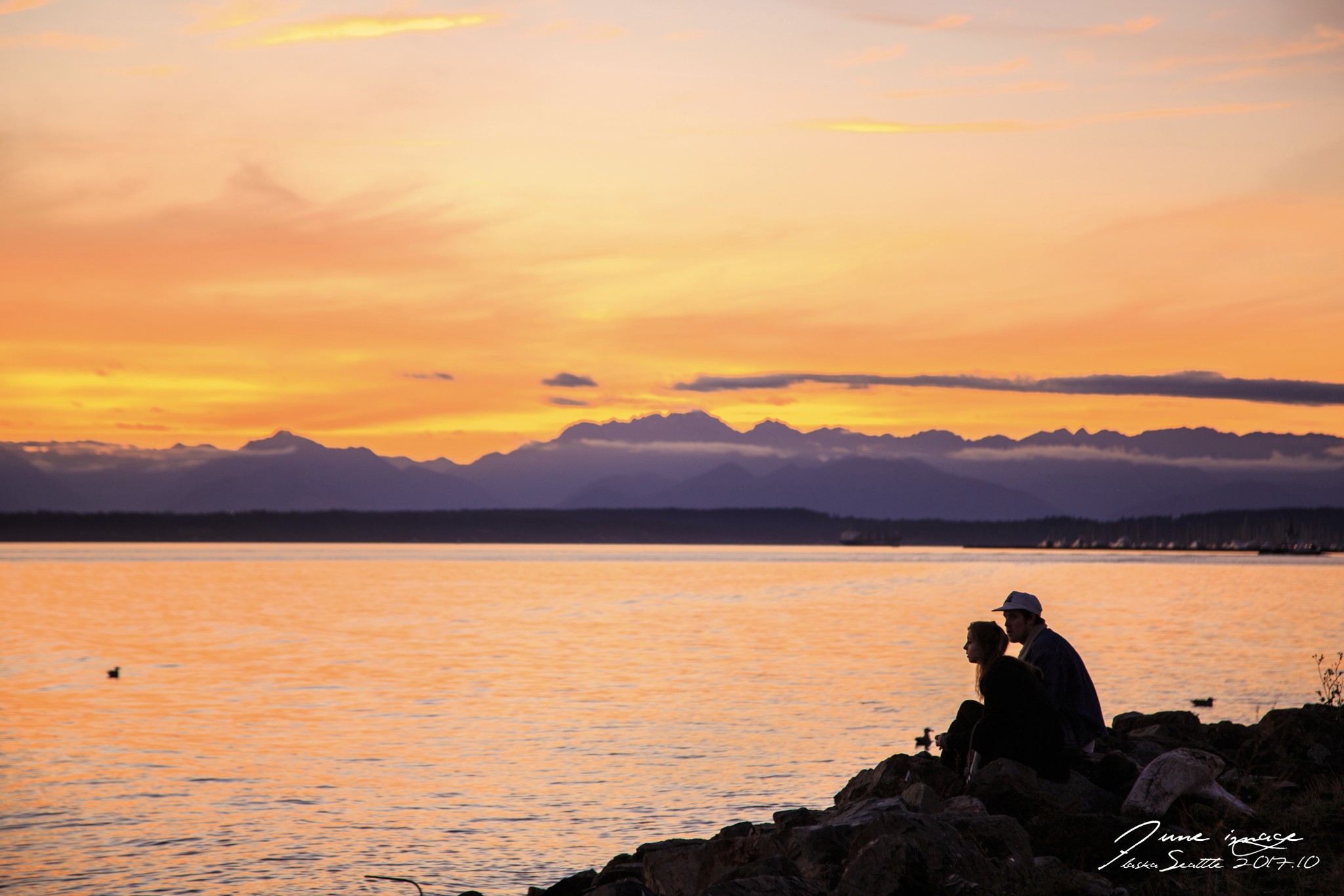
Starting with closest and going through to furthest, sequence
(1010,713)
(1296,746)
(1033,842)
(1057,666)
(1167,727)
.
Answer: (1033,842), (1010,713), (1057,666), (1296,746), (1167,727)

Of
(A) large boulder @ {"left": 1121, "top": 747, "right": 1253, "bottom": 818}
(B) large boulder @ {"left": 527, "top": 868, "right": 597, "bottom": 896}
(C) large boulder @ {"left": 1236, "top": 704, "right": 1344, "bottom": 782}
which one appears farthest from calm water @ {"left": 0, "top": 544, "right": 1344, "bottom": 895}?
(A) large boulder @ {"left": 1121, "top": 747, "right": 1253, "bottom": 818}

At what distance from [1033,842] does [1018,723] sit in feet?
3.91

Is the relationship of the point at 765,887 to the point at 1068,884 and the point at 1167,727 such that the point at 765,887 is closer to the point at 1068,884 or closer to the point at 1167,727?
the point at 1068,884

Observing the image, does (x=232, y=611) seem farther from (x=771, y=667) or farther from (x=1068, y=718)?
(x=1068, y=718)

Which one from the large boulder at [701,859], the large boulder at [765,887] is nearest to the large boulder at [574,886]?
the large boulder at [701,859]

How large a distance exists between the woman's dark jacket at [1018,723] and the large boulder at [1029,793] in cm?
11

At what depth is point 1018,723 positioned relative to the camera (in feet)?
41.2

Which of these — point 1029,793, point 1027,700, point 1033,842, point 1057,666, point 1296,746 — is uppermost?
point 1057,666

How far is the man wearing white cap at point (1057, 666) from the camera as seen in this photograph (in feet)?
42.4

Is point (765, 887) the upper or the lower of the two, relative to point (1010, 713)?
lower

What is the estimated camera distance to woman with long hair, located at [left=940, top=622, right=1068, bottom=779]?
12.2 m

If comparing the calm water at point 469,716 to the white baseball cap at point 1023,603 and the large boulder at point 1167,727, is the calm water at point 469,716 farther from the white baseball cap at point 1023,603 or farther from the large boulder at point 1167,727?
the white baseball cap at point 1023,603

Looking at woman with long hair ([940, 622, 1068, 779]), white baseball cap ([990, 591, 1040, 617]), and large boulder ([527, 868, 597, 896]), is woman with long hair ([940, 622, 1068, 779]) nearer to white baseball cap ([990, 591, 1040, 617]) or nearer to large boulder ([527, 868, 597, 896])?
white baseball cap ([990, 591, 1040, 617])

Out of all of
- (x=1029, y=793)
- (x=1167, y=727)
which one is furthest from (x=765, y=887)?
(x=1167, y=727)
